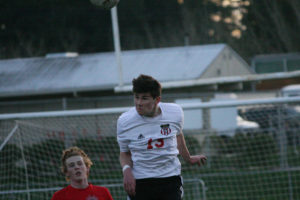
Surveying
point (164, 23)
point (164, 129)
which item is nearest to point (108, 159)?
point (164, 23)

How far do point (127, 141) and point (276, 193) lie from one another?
6047 mm

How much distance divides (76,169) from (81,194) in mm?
229

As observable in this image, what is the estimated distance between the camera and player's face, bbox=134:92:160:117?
14.2 ft

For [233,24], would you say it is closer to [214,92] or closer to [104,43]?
[104,43]

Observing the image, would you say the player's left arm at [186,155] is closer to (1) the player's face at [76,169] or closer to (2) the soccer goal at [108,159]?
(1) the player's face at [76,169]

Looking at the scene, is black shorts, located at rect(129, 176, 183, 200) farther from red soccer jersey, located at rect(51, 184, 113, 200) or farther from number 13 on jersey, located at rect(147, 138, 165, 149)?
red soccer jersey, located at rect(51, 184, 113, 200)

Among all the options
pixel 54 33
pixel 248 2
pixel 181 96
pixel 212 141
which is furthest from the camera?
pixel 181 96

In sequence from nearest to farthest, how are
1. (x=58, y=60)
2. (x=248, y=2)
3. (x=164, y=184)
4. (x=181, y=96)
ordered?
(x=164, y=184) < (x=248, y=2) < (x=181, y=96) < (x=58, y=60)

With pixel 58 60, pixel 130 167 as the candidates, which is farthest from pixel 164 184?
pixel 58 60

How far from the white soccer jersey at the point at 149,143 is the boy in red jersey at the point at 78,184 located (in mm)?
568

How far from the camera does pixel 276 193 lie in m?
9.84

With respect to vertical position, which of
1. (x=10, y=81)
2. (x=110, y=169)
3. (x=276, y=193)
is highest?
(x=10, y=81)

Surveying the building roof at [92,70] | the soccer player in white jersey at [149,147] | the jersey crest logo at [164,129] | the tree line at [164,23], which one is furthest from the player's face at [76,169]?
the building roof at [92,70]

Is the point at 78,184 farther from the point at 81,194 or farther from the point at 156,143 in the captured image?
the point at 156,143
